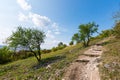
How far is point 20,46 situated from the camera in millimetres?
28094

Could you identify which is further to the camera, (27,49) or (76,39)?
(76,39)

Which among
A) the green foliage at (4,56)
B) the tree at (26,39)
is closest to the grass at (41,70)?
the tree at (26,39)

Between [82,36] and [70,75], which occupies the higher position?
[82,36]

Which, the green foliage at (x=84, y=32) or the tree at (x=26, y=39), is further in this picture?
the green foliage at (x=84, y=32)

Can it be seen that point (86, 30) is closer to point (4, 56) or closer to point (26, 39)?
point (26, 39)

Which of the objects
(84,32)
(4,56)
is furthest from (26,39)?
(4,56)

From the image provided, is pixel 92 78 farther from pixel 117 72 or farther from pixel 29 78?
pixel 29 78

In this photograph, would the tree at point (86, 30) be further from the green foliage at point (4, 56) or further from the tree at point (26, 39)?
the green foliage at point (4, 56)

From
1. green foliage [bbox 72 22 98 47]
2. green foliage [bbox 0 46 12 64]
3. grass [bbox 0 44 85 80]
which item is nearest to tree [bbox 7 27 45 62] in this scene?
grass [bbox 0 44 85 80]

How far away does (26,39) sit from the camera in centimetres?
2766

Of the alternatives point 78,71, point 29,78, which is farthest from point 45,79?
point 78,71

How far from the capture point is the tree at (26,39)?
27359 mm

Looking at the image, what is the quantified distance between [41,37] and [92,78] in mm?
17554

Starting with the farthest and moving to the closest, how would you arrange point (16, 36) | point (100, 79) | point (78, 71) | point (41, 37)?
point (41, 37) → point (16, 36) → point (78, 71) → point (100, 79)
